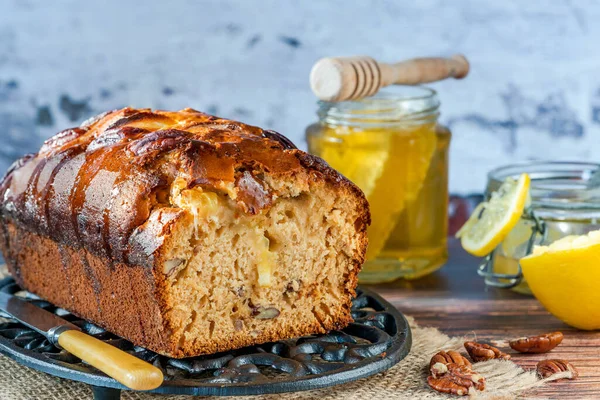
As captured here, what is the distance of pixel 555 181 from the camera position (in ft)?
9.87

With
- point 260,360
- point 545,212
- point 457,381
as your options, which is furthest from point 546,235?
point 260,360

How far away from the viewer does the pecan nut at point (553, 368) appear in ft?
6.72

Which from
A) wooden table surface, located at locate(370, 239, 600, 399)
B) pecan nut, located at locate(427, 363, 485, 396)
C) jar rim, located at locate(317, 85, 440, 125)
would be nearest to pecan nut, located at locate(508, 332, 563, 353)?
wooden table surface, located at locate(370, 239, 600, 399)

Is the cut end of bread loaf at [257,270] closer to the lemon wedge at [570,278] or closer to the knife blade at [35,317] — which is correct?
the knife blade at [35,317]

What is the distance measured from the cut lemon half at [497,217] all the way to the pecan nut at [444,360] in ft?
2.19

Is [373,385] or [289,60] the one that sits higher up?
[289,60]

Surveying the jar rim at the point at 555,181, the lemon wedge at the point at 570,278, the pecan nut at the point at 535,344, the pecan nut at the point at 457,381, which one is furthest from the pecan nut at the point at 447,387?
the jar rim at the point at 555,181

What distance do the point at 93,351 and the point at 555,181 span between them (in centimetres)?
182

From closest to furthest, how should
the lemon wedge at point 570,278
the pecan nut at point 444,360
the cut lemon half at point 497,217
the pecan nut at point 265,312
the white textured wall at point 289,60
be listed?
the pecan nut at point 444,360, the pecan nut at point 265,312, the lemon wedge at point 570,278, the cut lemon half at point 497,217, the white textured wall at point 289,60

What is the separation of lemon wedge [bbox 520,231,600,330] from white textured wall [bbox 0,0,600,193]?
6.21ft

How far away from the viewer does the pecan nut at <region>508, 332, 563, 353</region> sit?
2.21m

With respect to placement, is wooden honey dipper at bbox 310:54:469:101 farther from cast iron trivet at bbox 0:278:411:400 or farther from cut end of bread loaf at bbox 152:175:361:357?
cast iron trivet at bbox 0:278:411:400

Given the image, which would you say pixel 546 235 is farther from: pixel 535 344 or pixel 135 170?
pixel 135 170

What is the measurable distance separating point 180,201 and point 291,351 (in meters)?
0.45
